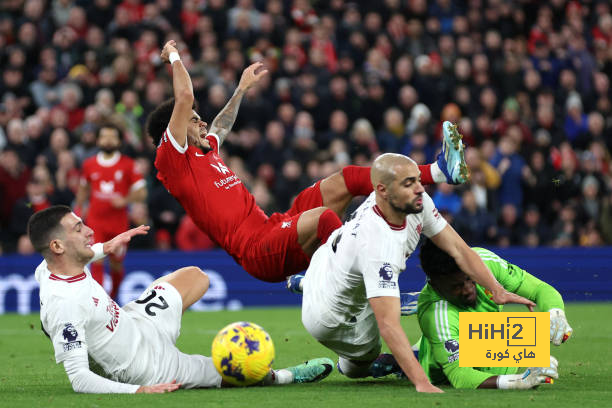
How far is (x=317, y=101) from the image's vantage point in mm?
16531

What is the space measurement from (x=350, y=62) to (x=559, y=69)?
160 inches

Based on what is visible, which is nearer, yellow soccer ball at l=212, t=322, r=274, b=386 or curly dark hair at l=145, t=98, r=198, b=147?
yellow soccer ball at l=212, t=322, r=274, b=386

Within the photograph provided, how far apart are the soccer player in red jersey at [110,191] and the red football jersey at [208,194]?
15.6 ft

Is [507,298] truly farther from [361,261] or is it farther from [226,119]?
[226,119]

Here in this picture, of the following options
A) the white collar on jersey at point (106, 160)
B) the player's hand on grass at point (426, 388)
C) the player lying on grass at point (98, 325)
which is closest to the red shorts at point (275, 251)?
the player lying on grass at point (98, 325)

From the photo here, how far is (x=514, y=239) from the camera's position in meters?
15.8

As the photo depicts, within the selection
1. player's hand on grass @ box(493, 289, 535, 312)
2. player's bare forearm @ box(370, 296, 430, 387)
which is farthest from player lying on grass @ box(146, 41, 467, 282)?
player's bare forearm @ box(370, 296, 430, 387)

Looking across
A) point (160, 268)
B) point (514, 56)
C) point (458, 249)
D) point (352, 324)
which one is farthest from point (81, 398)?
point (514, 56)

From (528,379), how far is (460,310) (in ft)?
2.43

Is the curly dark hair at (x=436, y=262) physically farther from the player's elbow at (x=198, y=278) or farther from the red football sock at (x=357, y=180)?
the player's elbow at (x=198, y=278)

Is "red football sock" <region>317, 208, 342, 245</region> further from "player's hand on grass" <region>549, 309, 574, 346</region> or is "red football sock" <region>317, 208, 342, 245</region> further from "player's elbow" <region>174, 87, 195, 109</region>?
"player's hand on grass" <region>549, 309, 574, 346</region>

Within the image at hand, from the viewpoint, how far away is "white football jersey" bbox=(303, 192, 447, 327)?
6.50 meters

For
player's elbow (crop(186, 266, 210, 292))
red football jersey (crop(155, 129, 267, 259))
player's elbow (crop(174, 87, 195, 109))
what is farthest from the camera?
red football jersey (crop(155, 129, 267, 259))

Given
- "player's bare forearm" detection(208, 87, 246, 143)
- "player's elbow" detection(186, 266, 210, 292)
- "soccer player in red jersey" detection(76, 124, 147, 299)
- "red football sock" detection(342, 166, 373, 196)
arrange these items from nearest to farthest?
1. "player's elbow" detection(186, 266, 210, 292)
2. "red football sock" detection(342, 166, 373, 196)
3. "player's bare forearm" detection(208, 87, 246, 143)
4. "soccer player in red jersey" detection(76, 124, 147, 299)
